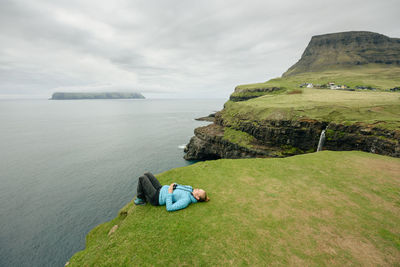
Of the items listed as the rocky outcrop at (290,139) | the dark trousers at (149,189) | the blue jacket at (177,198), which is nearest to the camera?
the blue jacket at (177,198)

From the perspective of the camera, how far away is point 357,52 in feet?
581

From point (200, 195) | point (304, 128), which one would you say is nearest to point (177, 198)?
point (200, 195)

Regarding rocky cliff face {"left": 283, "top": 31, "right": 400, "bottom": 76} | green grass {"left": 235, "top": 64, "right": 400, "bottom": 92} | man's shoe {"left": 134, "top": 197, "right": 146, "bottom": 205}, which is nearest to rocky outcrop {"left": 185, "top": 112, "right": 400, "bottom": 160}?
man's shoe {"left": 134, "top": 197, "right": 146, "bottom": 205}

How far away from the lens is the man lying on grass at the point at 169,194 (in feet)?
28.5

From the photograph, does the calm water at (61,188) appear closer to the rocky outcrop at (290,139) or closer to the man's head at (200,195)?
the rocky outcrop at (290,139)

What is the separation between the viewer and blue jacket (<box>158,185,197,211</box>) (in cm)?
855

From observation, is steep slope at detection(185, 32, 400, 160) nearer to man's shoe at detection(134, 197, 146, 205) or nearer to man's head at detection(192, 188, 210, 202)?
man's head at detection(192, 188, 210, 202)

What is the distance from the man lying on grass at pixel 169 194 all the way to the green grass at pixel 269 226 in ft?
1.22

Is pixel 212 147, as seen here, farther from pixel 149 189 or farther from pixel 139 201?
pixel 149 189

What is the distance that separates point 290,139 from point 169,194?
34546 mm

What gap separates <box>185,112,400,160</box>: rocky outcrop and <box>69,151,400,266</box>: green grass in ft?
48.9

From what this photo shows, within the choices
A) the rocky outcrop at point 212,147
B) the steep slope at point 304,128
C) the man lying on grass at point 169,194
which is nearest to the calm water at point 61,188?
the rocky outcrop at point 212,147

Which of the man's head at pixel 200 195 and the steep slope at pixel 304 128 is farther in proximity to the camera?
the steep slope at pixel 304 128

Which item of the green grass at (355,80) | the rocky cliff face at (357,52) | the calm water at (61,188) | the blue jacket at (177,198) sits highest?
the rocky cliff face at (357,52)
